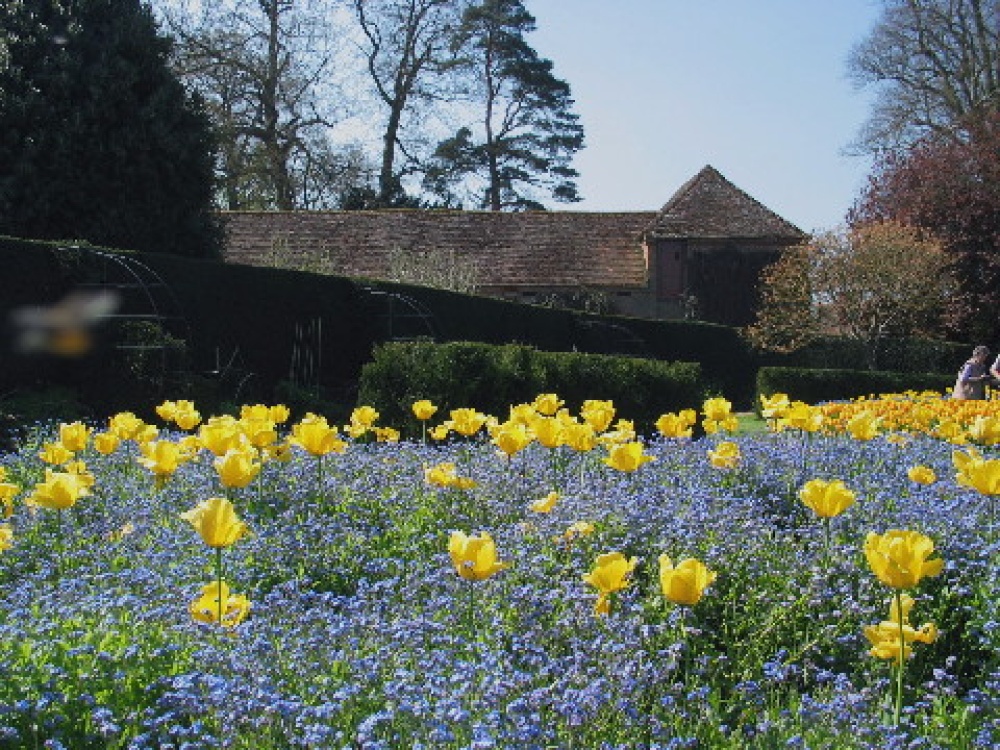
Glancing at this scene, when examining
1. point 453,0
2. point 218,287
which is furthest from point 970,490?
point 453,0

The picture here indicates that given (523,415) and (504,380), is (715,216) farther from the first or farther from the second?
(523,415)

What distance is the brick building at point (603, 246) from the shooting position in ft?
106

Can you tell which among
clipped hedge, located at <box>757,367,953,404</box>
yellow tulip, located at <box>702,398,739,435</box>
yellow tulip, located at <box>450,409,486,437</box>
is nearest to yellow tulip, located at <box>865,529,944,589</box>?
yellow tulip, located at <box>450,409,486,437</box>

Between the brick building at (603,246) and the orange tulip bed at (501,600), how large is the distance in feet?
86.6

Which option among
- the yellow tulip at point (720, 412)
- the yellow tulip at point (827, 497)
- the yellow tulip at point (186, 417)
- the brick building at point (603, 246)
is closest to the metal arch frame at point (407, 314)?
the yellow tulip at point (720, 412)

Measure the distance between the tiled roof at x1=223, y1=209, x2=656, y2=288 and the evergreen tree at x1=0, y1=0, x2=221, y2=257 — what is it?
1399 cm

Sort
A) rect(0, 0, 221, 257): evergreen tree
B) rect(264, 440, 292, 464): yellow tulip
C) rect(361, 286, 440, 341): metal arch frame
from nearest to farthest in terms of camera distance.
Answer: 1. rect(264, 440, 292, 464): yellow tulip
2. rect(0, 0, 221, 257): evergreen tree
3. rect(361, 286, 440, 341): metal arch frame

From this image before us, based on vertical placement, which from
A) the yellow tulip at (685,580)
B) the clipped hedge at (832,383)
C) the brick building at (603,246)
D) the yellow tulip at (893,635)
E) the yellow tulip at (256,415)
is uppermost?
the brick building at (603,246)

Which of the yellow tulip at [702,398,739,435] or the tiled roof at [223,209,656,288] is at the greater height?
the tiled roof at [223,209,656,288]

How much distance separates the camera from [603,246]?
113 feet

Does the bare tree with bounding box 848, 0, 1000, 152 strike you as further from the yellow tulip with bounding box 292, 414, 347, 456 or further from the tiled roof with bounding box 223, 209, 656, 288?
the yellow tulip with bounding box 292, 414, 347, 456

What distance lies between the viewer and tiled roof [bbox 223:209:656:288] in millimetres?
31500

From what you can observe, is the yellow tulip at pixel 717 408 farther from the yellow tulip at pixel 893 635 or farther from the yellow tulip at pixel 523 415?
the yellow tulip at pixel 893 635

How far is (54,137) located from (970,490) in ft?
41.9
